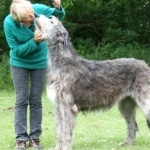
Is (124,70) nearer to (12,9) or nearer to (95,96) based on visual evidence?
(95,96)

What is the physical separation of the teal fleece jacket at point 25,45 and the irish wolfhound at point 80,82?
0.29 meters

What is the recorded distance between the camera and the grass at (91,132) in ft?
27.9

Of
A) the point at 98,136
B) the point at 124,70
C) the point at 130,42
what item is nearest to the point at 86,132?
the point at 98,136

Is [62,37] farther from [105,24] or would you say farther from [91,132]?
[105,24]

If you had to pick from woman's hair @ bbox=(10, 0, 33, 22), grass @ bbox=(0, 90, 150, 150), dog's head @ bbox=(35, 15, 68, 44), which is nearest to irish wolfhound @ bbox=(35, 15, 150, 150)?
dog's head @ bbox=(35, 15, 68, 44)

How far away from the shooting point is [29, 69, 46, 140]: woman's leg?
26.3 ft

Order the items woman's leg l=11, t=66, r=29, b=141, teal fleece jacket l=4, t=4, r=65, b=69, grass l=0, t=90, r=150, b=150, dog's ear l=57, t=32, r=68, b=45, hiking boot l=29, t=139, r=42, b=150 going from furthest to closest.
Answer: grass l=0, t=90, r=150, b=150 < hiking boot l=29, t=139, r=42, b=150 < woman's leg l=11, t=66, r=29, b=141 < teal fleece jacket l=4, t=4, r=65, b=69 < dog's ear l=57, t=32, r=68, b=45

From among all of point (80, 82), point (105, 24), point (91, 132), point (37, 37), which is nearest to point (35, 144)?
point (80, 82)

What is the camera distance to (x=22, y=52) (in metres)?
7.65

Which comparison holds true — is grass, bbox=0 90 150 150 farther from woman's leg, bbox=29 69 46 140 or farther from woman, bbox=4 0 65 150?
woman, bbox=4 0 65 150

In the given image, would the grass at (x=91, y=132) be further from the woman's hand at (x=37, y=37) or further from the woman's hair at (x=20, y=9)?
the woman's hair at (x=20, y=9)

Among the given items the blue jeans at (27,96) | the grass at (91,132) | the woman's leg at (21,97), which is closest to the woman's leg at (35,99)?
the blue jeans at (27,96)

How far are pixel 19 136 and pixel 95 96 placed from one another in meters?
1.40

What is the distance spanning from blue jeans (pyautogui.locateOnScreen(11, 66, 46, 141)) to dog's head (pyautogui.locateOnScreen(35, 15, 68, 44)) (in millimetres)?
716
